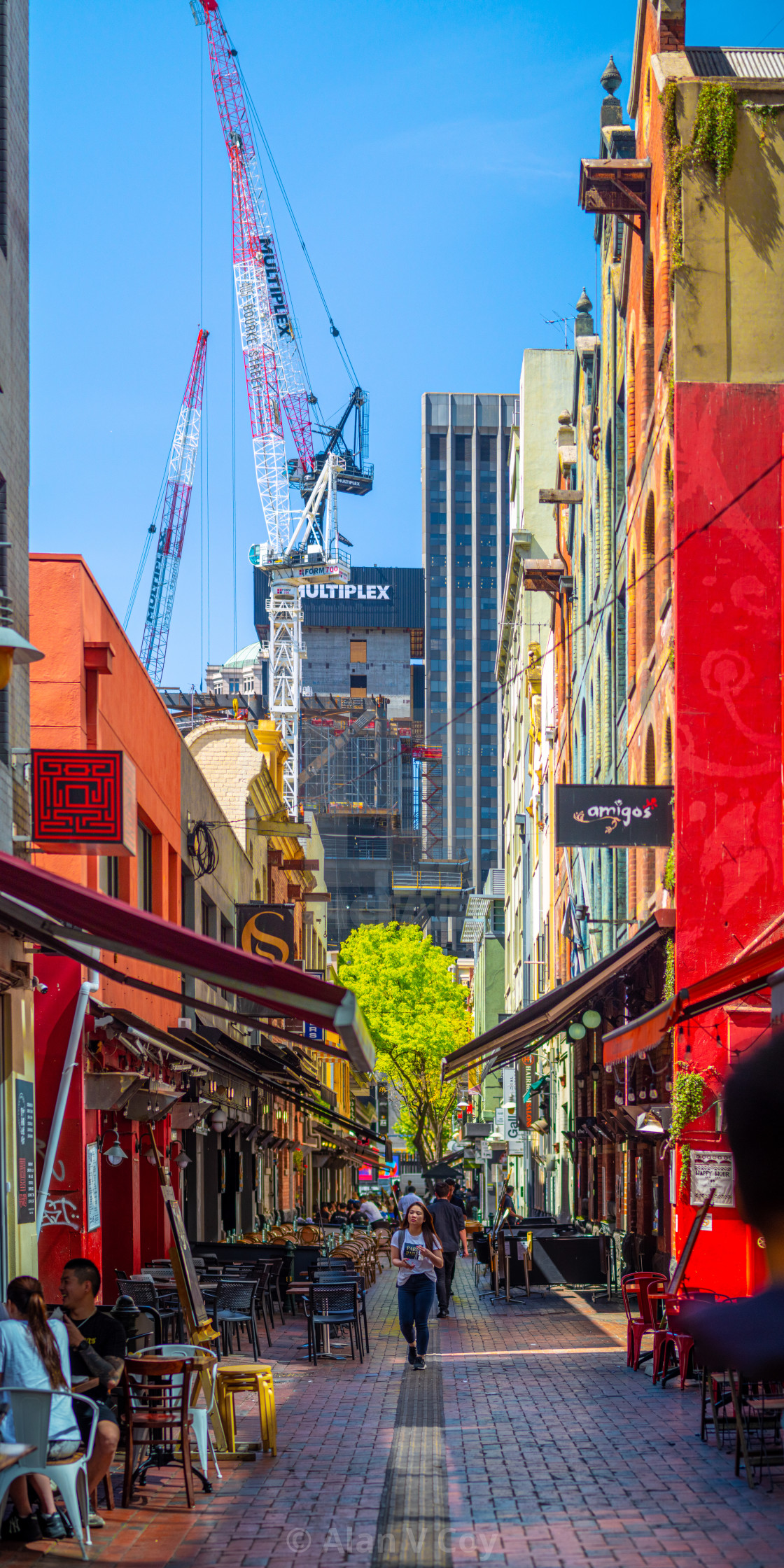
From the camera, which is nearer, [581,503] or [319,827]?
[581,503]

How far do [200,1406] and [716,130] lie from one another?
1510 cm

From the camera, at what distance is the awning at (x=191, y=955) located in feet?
23.2

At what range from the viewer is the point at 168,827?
2259cm

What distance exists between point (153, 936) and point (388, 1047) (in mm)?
54575

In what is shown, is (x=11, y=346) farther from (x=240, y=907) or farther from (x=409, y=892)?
(x=409, y=892)

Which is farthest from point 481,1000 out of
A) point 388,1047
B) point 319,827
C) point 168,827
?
point 168,827

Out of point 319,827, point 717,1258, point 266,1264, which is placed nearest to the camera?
point 717,1258

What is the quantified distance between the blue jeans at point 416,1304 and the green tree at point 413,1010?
147 ft

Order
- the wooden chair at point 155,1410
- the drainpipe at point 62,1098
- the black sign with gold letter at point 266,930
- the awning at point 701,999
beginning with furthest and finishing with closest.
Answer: the black sign with gold letter at point 266,930
the drainpipe at point 62,1098
the awning at point 701,999
the wooden chair at point 155,1410

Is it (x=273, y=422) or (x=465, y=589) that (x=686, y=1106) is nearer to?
(x=273, y=422)

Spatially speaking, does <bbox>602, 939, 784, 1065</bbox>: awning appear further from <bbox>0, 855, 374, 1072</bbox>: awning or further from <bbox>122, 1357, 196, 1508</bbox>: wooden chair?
<bbox>122, 1357, 196, 1508</bbox>: wooden chair

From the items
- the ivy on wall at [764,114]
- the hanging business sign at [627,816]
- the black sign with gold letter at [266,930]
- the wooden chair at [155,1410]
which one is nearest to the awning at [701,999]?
the hanging business sign at [627,816]

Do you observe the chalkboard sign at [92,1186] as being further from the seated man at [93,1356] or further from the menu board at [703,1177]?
the seated man at [93,1356]

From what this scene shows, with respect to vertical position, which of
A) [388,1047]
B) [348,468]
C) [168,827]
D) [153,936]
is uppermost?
[348,468]
